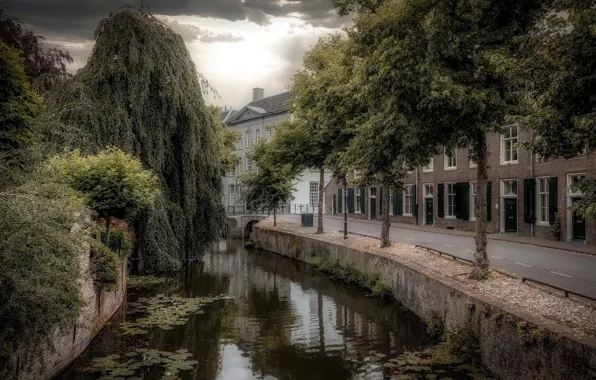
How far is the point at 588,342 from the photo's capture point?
20.9ft

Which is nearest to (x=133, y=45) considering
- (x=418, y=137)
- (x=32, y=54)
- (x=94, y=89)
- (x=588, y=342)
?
(x=94, y=89)

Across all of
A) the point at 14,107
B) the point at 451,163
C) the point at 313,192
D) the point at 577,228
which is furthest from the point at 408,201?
the point at 14,107

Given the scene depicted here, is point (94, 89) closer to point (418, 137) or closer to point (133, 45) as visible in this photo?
point (133, 45)

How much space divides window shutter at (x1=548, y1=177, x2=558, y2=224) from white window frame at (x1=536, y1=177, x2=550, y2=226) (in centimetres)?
49

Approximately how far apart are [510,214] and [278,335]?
1583 cm

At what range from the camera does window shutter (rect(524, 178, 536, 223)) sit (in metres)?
21.9

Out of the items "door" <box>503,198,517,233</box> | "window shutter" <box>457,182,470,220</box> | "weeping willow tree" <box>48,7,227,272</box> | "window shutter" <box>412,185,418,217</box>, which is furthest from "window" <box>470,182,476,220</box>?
"weeping willow tree" <box>48,7,227,272</box>

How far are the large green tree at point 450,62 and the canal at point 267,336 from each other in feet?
10.7

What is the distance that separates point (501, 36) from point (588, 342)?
21.7ft

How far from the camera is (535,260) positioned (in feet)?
49.7

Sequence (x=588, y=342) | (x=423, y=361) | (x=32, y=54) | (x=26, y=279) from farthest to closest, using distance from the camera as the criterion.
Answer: (x=32, y=54) → (x=423, y=361) → (x=588, y=342) → (x=26, y=279)

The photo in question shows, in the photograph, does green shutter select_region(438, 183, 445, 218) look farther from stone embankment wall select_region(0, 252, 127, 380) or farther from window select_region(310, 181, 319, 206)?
window select_region(310, 181, 319, 206)

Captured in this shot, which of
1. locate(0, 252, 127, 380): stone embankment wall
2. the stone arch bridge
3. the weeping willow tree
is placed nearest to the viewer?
locate(0, 252, 127, 380): stone embankment wall

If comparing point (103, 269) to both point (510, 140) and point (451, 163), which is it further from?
point (451, 163)
